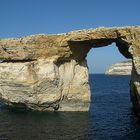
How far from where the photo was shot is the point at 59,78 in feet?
144

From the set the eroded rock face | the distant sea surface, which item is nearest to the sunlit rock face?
the eroded rock face

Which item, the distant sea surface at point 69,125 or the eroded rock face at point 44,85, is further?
the eroded rock face at point 44,85

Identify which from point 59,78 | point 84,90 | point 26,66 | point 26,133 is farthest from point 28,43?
point 26,133

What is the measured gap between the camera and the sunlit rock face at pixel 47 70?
42.2 metres

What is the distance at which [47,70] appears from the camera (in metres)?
42.6

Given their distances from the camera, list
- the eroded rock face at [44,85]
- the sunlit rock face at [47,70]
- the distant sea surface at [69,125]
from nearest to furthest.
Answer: the distant sea surface at [69,125], the sunlit rock face at [47,70], the eroded rock face at [44,85]

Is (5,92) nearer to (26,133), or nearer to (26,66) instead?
(26,66)

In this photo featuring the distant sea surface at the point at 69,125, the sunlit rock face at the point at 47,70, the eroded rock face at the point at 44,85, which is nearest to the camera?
the distant sea surface at the point at 69,125

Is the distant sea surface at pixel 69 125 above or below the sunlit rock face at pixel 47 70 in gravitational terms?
below

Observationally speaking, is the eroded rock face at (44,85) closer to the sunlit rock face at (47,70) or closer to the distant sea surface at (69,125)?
the sunlit rock face at (47,70)

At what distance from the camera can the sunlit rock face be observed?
42.2 metres

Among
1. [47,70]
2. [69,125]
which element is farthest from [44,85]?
[69,125]

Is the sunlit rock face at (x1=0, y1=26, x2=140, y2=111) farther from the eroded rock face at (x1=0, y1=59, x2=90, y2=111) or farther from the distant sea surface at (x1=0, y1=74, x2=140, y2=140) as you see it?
the distant sea surface at (x1=0, y1=74, x2=140, y2=140)

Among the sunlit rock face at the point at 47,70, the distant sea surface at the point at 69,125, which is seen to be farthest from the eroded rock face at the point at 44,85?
the distant sea surface at the point at 69,125
